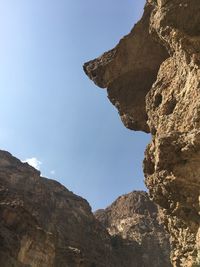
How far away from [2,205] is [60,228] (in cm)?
3620

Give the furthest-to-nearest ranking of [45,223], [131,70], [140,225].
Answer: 1. [140,225]
2. [45,223]
3. [131,70]

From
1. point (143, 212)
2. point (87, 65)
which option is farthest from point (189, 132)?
point (143, 212)

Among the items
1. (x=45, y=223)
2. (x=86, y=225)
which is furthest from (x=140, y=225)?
(x=45, y=223)

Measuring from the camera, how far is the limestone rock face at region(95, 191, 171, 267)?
245 feet

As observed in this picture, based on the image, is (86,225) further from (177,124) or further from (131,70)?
(177,124)

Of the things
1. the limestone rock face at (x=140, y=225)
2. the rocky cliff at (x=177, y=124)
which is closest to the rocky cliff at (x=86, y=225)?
the limestone rock face at (x=140, y=225)

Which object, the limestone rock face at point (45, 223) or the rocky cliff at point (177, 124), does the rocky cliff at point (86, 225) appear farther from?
the rocky cliff at point (177, 124)

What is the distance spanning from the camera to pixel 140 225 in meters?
81.9

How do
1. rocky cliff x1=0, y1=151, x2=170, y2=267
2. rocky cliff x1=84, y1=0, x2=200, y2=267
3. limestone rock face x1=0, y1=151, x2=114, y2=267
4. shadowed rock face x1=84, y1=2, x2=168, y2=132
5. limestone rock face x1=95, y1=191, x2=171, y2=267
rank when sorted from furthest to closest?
limestone rock face x1=95, y1=191, x2=171, y2=267, rocky cliff x1=0, y1=151, x2=170, y2=267, limestone rock face x1=0, y1=151, x2=114, y2=267, shadowed rock face x1=84, y1=2, x2=168, y2=132, rocky cliff x1=84, y1=0, x2=200, y2=267

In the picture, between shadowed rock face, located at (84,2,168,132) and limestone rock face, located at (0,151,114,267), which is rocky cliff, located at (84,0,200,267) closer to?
shadowed rock face, located at (84,2,168,132)

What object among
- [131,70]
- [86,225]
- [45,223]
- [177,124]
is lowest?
[177,124]

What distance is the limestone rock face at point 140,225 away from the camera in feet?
245

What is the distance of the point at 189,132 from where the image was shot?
12906 millimetres

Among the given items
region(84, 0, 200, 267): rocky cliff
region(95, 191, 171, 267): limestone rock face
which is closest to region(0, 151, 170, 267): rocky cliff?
region(95, 191, 171, 267): limestone rock face
